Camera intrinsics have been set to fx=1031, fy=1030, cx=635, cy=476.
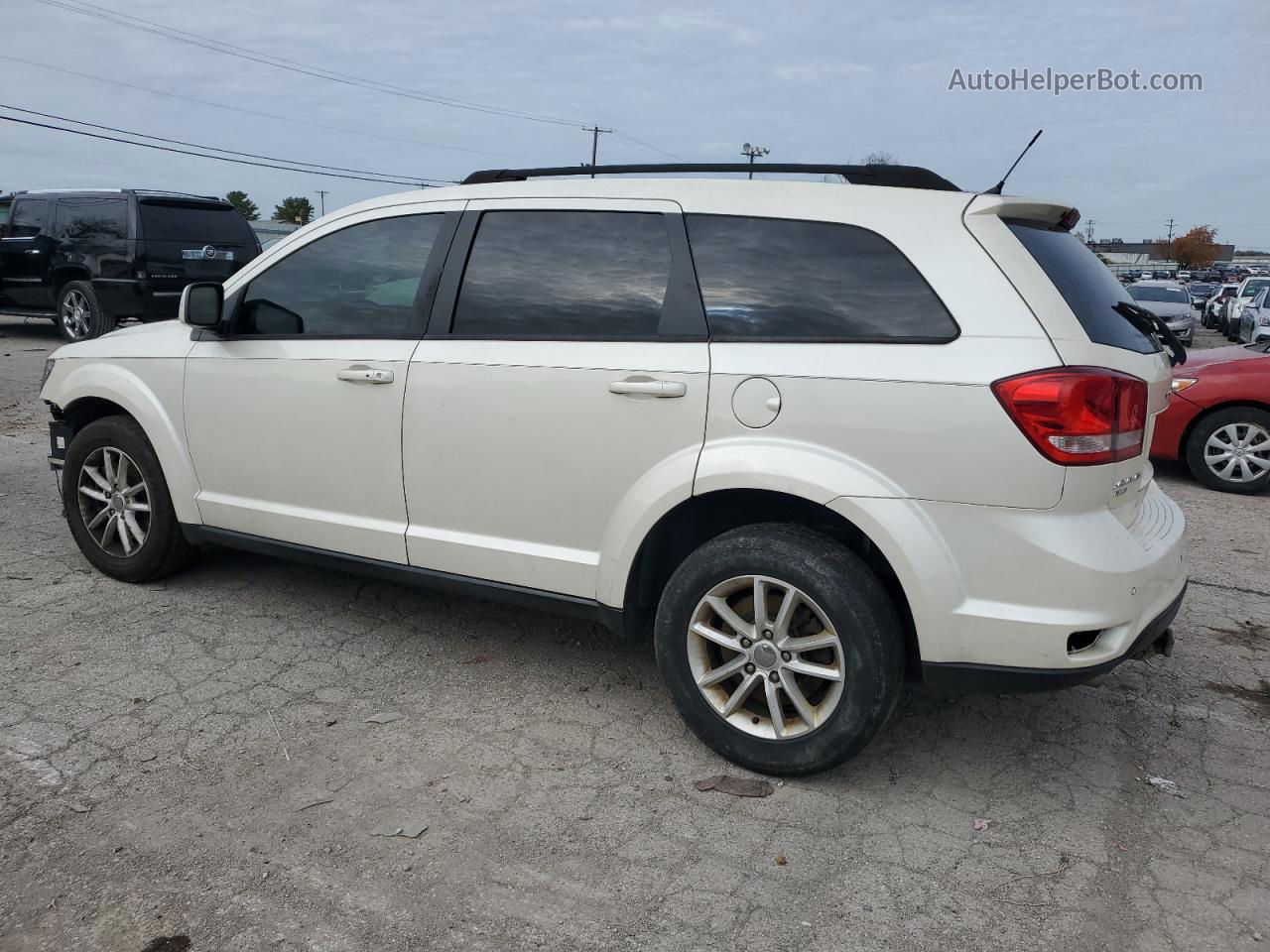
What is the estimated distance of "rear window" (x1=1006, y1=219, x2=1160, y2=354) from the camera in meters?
3.11

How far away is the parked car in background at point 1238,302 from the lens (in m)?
24.9

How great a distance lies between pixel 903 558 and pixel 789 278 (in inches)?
38.2

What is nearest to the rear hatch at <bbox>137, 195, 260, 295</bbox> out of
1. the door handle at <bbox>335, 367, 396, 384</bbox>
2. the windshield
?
the door handle at <bbox>335, 367, 396, 384</bbox>

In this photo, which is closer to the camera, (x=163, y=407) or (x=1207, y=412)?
(x=163, y=407)

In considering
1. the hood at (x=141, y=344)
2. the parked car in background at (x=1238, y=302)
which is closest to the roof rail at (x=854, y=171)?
the hood at (x=141, y=344)

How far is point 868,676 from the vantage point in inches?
121

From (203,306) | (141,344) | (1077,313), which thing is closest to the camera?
(1077,313)

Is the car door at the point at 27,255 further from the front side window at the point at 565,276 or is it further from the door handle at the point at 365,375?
the front side window at the point at 565,276

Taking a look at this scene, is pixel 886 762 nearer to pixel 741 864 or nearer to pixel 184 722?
pixel 741 864

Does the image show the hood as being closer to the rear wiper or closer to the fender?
the fender

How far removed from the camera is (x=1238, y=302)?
2552cm

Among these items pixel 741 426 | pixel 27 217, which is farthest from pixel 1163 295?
pixel 741 426

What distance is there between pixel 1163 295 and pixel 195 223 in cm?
2047

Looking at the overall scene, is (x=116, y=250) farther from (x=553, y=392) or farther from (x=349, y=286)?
Result: (x=553, y=392)
